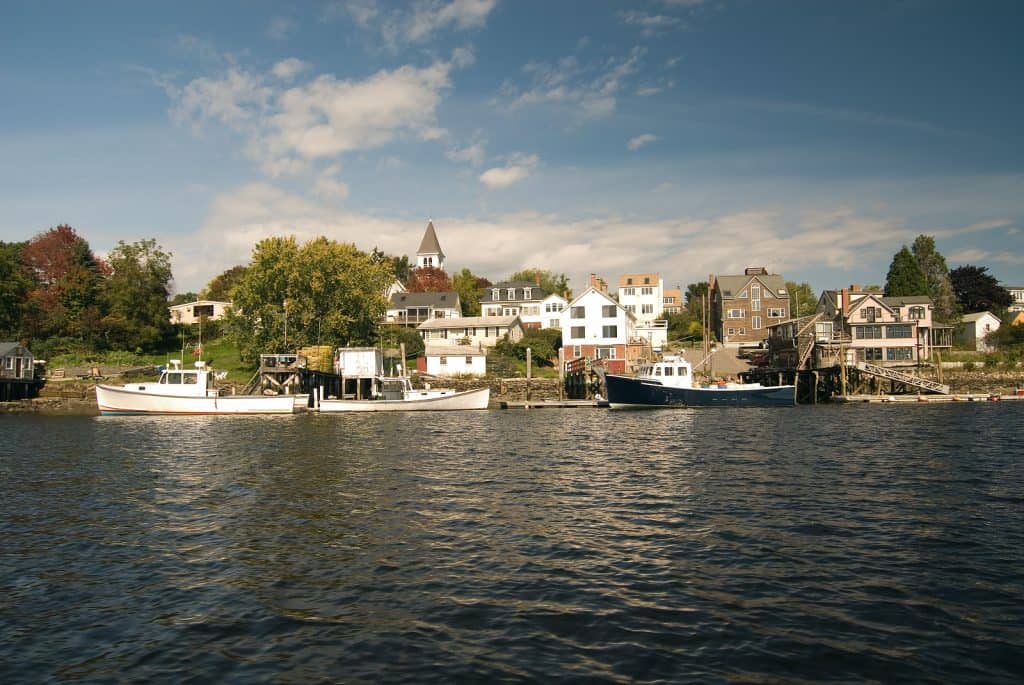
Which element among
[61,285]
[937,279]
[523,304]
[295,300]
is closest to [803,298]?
[937,279]

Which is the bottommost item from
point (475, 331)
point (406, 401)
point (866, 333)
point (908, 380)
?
point (406, 401)

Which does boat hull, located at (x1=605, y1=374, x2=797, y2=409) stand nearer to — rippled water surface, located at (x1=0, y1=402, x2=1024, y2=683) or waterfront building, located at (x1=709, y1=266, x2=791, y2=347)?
rippled water surface, located at (x1=0, y1=402, x2=1024, y2=683)

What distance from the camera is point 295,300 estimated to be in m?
71.5

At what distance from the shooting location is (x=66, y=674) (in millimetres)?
8703

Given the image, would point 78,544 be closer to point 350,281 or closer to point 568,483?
point 568,483

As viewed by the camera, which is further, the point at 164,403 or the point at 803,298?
the point at 803,298

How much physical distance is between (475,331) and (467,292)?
29.4 meters

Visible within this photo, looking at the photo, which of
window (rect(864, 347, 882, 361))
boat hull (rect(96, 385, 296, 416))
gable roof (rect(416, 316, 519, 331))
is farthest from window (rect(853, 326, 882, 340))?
boat hull (rect(96, 385, 296, 416))

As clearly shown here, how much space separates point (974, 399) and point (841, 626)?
59739mm

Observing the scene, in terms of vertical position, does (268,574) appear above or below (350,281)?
below

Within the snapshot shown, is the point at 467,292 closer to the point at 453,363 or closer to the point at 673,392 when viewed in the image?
A: the point at 453,363

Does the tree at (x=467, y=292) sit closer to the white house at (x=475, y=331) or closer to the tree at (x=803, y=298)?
the white house at (x=475, y=331)

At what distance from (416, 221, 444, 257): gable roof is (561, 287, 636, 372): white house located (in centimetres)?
8341

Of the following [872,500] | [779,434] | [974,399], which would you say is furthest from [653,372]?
[872,500]
